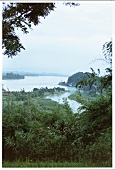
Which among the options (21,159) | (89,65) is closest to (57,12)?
(89,65)

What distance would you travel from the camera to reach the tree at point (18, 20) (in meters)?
4.99

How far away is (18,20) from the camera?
504cm

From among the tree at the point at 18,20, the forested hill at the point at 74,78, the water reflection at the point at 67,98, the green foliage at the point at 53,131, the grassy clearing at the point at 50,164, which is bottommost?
the grassy clearing at the point at 50,164

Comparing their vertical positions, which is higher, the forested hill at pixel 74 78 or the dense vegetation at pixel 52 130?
the forested hill at pixel 74 78

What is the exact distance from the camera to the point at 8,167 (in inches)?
198

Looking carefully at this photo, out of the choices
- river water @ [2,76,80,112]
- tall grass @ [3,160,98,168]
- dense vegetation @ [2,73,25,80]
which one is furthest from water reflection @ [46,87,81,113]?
tall grass @ [3,160,98,168]

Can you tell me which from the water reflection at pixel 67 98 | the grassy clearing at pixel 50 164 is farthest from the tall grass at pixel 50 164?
the water reflection at pixel 67 98

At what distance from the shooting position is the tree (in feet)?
16.4

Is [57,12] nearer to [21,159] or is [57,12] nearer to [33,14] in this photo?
[33,14]

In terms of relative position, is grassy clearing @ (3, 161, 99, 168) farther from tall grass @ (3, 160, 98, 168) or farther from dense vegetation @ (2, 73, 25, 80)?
dense vegetation @ (2, 73, 25, 80)

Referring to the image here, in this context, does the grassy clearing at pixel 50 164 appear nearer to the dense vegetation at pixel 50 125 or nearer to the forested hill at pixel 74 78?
the dense vegetation at pixel 50 125

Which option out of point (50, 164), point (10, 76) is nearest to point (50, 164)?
point (50, 164)

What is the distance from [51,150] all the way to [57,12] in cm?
134

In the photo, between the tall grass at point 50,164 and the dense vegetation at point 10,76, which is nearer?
the dense vegetation at point 10,76
